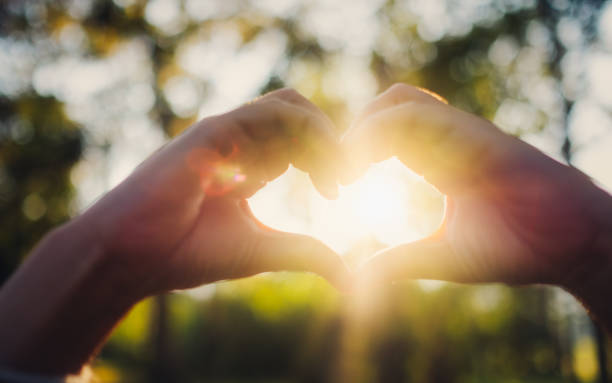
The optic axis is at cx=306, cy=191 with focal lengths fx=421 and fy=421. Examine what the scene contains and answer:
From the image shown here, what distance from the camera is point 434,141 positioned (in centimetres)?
188

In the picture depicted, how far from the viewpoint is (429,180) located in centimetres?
207

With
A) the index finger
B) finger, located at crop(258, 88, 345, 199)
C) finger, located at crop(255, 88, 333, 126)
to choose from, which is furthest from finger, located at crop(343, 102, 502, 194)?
finger, located at crop(255, 88, 333, 126)

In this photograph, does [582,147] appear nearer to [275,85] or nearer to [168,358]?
[275,85]

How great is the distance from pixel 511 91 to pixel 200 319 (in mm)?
20074

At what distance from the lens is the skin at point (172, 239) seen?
137 centimetres

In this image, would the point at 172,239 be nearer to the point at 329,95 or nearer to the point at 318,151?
the point at 318,151

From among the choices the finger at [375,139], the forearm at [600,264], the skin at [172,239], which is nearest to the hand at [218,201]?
the skin at [172,239]

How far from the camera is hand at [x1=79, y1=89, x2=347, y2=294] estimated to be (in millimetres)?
1545

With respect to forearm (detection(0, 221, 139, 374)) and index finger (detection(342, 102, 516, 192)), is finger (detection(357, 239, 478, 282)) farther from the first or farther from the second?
forearm (detection(0, 221, 139, 374))

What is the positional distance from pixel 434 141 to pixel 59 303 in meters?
1.58

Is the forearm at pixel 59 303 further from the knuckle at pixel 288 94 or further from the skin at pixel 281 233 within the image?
the knuckle at pixel 288 94

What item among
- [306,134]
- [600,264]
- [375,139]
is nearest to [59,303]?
[306,134]

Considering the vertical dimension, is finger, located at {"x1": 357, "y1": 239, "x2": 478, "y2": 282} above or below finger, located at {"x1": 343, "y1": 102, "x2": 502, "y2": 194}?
below

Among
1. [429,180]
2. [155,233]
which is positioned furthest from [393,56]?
[155,233]
